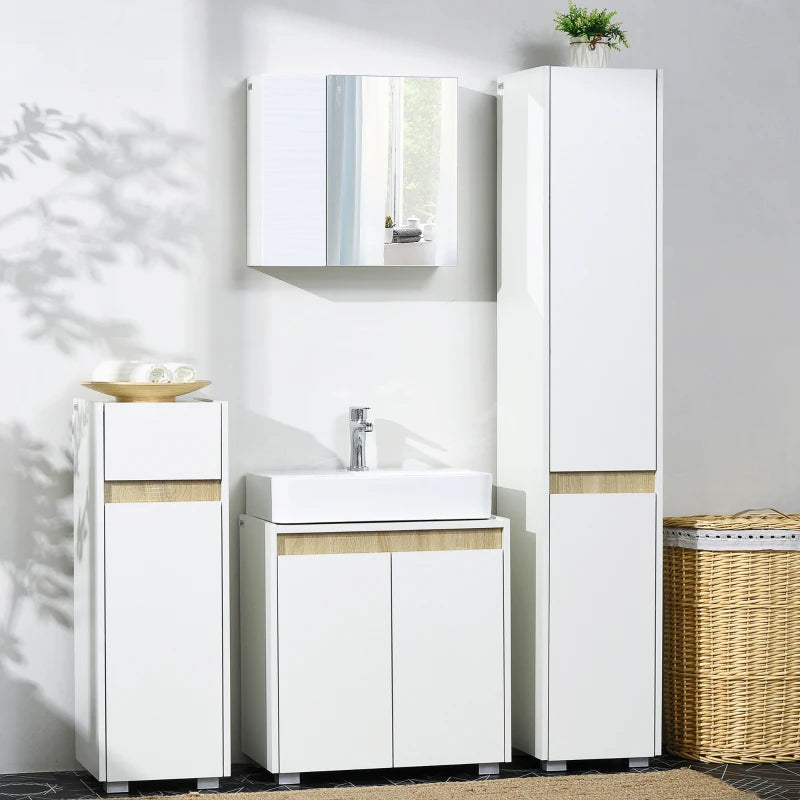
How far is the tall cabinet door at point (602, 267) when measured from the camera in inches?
129

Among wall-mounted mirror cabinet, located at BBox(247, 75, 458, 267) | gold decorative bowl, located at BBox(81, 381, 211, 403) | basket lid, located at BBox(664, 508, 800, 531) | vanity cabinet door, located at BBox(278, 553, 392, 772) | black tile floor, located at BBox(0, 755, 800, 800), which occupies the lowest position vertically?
black tile floor, located at BBox(0, 755, 800, 800)

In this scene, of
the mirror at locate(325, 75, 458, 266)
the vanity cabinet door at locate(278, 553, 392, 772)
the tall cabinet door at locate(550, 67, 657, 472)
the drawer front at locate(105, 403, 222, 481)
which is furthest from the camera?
the mirror at locate(325, 75, 458, 266)

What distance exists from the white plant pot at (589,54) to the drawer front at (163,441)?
1.44 m

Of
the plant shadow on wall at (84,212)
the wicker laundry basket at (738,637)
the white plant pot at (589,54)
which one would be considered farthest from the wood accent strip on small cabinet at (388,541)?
the white plant pot at (589,54)

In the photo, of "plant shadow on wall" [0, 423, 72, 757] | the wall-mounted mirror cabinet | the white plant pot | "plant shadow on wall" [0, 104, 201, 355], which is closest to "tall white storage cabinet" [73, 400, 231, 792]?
"plant shadow on wall" [0, 423, 72, 757]

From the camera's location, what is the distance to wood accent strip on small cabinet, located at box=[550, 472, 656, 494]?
10.9 ft

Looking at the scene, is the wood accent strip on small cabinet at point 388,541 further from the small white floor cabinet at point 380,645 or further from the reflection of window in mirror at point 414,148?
the reflection of window in mirror at point 414,148

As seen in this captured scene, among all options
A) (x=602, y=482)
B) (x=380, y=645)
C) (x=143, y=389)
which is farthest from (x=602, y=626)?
(x=143, y=389)

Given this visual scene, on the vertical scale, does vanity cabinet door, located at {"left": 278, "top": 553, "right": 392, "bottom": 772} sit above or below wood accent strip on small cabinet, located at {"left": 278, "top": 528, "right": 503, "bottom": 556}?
below

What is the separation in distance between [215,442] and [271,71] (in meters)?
1.13

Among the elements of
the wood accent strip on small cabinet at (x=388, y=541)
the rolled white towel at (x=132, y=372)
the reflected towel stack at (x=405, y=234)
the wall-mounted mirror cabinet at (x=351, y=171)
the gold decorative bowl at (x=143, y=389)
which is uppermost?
the wall-mounted mirror cabinet at (x=351, y=171)

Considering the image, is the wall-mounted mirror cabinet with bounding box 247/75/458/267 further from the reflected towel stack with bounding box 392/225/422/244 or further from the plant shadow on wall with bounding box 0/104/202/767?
the plant shadow on wall with bounding box 0/104/202/767

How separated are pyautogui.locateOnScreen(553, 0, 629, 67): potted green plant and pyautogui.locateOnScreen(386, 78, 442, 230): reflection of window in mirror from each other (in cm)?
40

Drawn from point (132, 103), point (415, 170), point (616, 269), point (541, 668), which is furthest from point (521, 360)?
point (132, 103)
